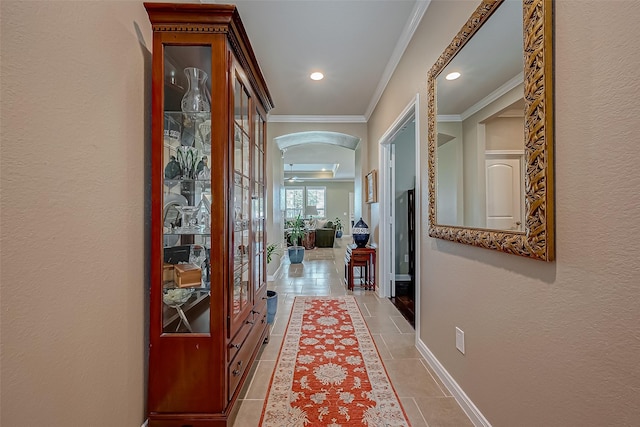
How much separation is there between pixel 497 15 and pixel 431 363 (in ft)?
7.21

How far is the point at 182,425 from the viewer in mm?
1396

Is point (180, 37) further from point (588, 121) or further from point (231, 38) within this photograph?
point (588, 121)

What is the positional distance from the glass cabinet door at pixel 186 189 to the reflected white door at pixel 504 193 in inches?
56.3

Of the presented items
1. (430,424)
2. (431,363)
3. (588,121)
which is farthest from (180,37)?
(431,363)

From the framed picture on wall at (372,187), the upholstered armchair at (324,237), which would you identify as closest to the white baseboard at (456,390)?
the framed picture on wall at (372,187)

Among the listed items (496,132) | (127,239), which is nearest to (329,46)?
(496,132)

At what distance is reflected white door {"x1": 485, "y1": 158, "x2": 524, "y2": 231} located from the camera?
3.92 ft

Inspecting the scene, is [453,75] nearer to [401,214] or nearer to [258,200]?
[258,200]

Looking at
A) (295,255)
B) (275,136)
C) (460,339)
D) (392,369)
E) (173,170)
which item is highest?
(275,136)

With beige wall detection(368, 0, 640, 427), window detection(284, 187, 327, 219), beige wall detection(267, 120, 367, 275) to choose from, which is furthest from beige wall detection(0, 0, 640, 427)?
window detection(284, 187, 327, 219)

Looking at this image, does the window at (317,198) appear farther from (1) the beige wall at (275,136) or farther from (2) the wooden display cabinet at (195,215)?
(2) the wooden display cabinet at (195,215)

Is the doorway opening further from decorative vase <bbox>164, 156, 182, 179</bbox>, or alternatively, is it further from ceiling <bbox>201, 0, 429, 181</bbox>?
decorative vase <bbox>164, 156, 182, 179</bbox>

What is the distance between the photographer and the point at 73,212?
3.32 ft

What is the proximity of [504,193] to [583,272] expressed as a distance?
1.57 ft
